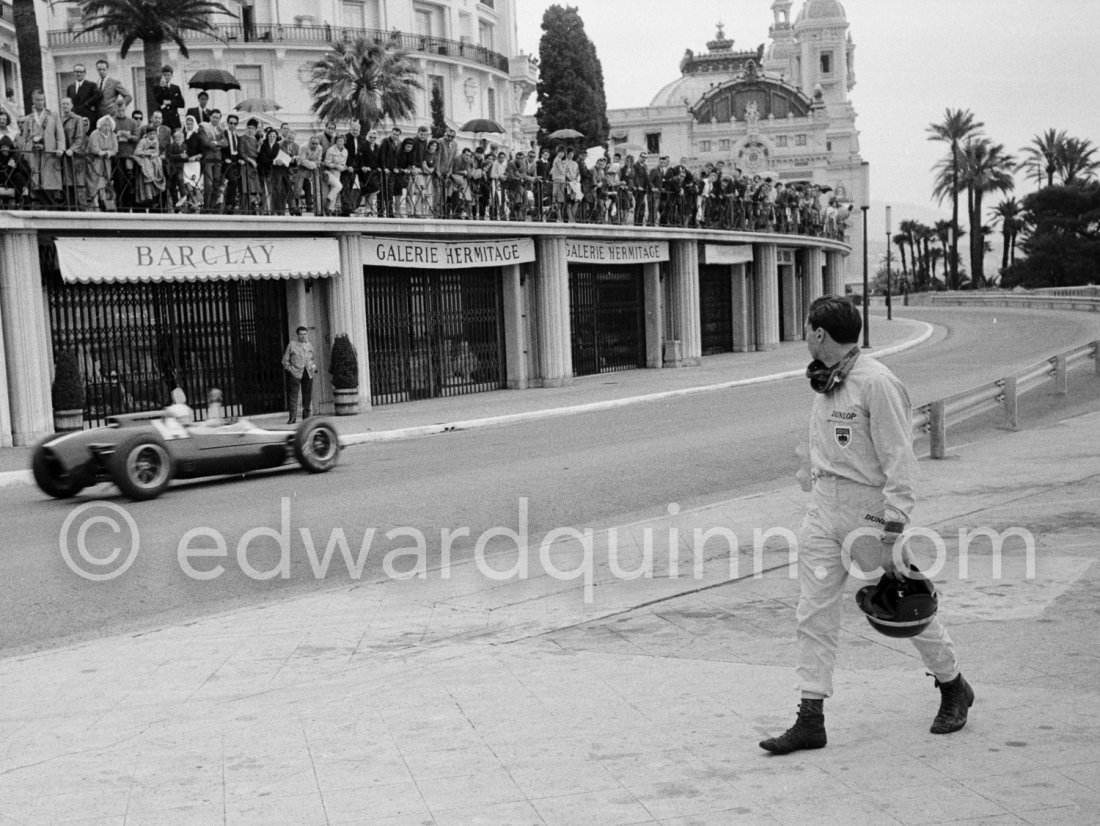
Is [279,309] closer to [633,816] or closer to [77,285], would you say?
[77,285]

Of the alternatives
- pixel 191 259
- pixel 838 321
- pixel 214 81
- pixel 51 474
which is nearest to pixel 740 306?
pixel 214 81

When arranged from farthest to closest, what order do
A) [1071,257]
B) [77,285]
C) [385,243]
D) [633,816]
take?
[1071,257], [385,243], [77,285], [633,816]

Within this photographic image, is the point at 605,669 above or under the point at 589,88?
under

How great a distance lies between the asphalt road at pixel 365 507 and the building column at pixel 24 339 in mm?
4706

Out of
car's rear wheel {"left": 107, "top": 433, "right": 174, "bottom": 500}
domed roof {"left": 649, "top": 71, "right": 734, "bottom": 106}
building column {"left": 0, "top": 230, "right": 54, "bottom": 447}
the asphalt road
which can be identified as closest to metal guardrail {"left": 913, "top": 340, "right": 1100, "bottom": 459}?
the asphalt road

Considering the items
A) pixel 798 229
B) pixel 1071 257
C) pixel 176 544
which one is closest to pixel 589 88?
pixel 1071 257

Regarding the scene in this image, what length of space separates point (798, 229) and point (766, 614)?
122 feet

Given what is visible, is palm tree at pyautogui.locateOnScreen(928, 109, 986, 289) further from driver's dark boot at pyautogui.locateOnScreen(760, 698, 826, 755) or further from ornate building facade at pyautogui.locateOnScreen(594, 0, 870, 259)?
driver's dark boot at pyautogui.locateOnScreen(760, 698, 826, 755)

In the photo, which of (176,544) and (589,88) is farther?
(589,88)

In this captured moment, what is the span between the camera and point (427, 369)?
90.3 ft

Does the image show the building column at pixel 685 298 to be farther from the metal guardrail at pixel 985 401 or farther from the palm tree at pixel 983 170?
the palm tree at pixel 983 170

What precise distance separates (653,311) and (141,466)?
74.2 ft

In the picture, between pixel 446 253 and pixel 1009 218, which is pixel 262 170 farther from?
pixel 1009 218

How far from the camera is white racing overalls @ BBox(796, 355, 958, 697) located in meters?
5.45
